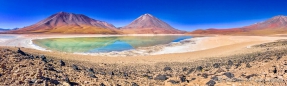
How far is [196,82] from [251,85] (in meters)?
1.58

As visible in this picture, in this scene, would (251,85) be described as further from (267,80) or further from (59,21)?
(59,21)

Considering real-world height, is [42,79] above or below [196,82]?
above

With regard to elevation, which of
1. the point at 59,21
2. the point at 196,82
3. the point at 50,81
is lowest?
the point at 196,82

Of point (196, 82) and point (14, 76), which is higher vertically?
point (14, 76)

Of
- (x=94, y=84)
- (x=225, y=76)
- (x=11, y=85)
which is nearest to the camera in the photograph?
(x=11, y=85)

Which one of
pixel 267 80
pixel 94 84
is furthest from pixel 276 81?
pixel 94 84

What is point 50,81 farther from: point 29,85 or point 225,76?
point 225,76

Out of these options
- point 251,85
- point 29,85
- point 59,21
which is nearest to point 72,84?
point 29,85

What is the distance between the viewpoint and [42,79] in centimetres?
468

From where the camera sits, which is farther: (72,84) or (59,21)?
(59,21)

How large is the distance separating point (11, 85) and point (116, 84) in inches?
106

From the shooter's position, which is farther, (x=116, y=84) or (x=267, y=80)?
(x=116, y=84)

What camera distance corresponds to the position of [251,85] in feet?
17.6

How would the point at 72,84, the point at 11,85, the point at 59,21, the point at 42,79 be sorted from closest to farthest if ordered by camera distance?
the point at 11,85 < the point at 42,79 < the point at 72,84 < the point at 59,21
